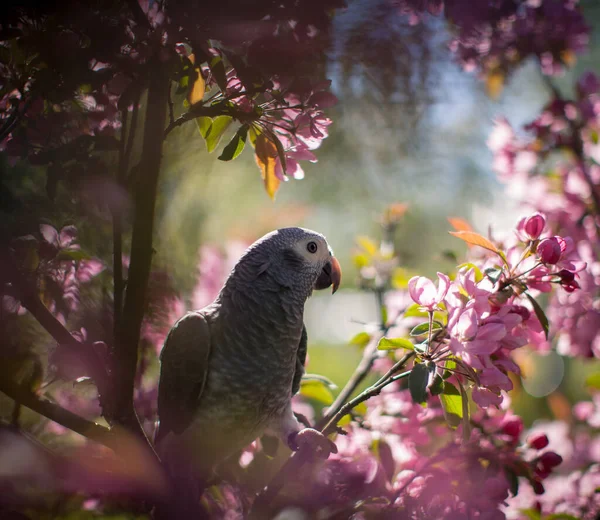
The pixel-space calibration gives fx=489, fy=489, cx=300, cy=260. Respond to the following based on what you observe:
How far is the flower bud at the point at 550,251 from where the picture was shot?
0.47 m

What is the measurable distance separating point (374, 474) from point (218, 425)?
0.69ft

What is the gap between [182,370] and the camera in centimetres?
60

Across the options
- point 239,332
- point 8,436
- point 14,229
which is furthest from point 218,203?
point 8,436

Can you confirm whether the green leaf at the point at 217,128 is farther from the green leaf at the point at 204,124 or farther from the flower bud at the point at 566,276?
the flower bud at the point at 566,276

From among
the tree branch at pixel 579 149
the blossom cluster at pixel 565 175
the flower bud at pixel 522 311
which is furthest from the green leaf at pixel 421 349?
the tree branch at pixel 579 149

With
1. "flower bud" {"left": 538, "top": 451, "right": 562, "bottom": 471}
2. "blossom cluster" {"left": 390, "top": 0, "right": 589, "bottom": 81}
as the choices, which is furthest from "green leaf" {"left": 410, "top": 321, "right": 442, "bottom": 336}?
"blossom cluster" {"left": 390, "top": 0, "right": 589, "bottom": 81}

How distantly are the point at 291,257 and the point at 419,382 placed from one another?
0.89 ft

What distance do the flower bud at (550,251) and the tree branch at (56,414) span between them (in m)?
0.45

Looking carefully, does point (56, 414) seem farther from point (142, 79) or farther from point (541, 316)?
point (541, 316)

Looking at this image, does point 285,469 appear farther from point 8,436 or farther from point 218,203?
point 218,203

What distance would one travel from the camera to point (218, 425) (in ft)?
2.13

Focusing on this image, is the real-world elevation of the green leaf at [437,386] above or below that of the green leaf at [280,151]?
below

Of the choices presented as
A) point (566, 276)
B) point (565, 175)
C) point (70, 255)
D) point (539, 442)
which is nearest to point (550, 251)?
point (566, 276)

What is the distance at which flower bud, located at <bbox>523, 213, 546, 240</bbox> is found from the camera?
50 centimetres
